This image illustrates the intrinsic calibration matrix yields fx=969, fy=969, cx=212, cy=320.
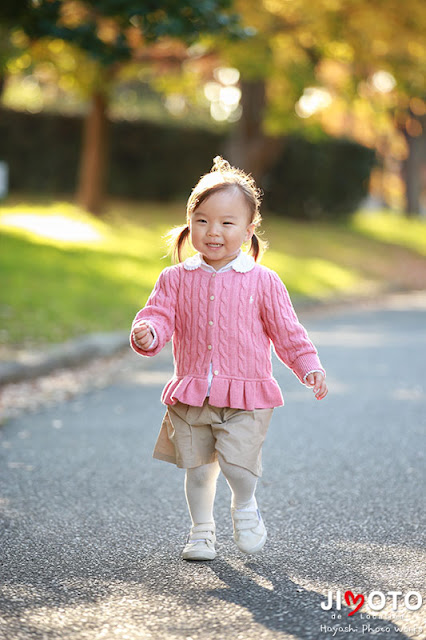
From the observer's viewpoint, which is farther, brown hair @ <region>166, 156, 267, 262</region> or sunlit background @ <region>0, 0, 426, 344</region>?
sunlit background @ <region>0, 0, 426, 344</region>

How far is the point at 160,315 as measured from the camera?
3.80m

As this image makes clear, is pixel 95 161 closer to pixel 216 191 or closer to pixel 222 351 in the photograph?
pixel 216 191

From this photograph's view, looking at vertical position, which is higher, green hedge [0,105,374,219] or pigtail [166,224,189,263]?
green hedge [0,105,374,219]

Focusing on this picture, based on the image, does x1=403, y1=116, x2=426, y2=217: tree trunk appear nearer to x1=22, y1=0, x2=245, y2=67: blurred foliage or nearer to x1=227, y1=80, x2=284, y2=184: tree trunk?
x1=227, y1=80, x2=284, y2=184: tree trunk

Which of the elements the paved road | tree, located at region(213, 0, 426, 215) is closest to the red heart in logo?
the paved road

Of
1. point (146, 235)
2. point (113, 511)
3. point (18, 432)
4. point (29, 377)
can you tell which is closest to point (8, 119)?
point (146, 235)

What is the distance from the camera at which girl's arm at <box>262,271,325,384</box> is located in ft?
12.3

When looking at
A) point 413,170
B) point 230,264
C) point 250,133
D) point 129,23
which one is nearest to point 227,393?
point 230,264

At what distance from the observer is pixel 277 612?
126 inches

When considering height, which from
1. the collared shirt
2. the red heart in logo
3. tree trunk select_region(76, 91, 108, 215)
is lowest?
the red heart in logo

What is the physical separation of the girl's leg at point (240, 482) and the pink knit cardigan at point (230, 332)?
0.25 m

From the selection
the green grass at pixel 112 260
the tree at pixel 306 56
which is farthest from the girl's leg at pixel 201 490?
the tree at pixel 306 56

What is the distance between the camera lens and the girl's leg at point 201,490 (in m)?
3.80

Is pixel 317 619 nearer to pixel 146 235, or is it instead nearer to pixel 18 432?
pixel 18 432
